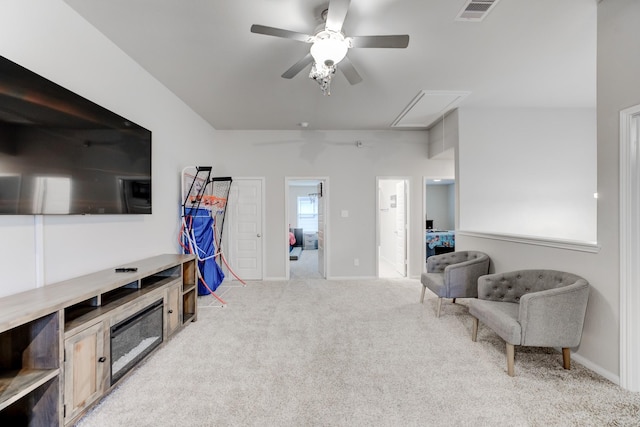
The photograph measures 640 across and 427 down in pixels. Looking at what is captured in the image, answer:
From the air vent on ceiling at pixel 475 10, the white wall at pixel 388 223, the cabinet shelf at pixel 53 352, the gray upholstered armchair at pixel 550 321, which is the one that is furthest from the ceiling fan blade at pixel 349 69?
the white wall at pixel 388 223

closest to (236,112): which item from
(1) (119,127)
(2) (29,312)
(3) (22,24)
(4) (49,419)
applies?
(1) (119,127)

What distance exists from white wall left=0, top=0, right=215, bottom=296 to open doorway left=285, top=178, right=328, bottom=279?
2.19 metres

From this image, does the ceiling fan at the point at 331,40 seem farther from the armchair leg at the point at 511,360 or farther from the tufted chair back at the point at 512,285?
the armchair leg at the point at 511,360

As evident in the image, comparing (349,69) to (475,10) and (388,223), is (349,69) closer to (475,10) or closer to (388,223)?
(475,10)

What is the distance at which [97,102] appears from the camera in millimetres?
2236

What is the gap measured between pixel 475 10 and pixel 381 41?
2.60ft

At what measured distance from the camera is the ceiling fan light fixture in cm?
194

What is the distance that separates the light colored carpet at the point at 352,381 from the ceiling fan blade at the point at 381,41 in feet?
8.06

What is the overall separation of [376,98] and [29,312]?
3.73 meters

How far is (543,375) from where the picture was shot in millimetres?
2010

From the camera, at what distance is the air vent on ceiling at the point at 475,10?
76.3 inches

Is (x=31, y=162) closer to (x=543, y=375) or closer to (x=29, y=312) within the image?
(x=29, y=312)

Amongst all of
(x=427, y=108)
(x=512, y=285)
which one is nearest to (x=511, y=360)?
(x=512, y=285)

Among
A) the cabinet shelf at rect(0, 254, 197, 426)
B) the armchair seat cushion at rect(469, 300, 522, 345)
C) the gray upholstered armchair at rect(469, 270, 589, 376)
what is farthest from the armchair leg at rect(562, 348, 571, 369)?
the cabinet shelf at rect(0, 254, 197, 426)
